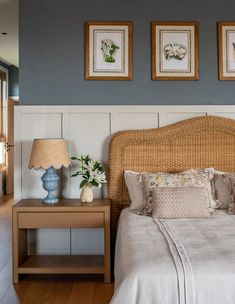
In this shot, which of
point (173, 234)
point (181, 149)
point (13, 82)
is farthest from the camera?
point (13, 82)

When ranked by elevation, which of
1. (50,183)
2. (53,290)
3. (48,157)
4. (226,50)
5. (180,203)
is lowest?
(53,290)

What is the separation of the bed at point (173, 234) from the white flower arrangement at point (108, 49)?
0.77 metres

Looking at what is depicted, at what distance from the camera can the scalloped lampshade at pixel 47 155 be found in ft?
10.3

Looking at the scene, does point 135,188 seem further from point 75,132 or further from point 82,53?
point 82,53

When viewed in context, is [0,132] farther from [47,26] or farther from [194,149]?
[194,149]

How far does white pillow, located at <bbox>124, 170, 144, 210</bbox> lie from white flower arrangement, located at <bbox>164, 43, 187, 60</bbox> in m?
1.24

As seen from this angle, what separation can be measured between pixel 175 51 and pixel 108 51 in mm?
676

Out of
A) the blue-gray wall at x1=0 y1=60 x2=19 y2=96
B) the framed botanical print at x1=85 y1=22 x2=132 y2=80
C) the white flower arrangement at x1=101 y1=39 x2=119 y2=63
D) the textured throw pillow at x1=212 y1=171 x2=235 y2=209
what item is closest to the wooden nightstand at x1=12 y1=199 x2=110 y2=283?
the textured throw pillow at x1=212 y1=171 x2=235 y2=209

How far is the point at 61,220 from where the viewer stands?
3.09 metres

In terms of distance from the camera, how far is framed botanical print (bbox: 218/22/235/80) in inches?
142

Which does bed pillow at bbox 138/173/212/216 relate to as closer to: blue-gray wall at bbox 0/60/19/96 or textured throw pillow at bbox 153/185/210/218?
textured throw pillow at bbox 153/185/210/218

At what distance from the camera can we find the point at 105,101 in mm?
3635

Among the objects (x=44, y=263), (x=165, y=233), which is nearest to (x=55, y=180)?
(x=44, y=263)

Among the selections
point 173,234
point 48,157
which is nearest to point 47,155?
point 48,157
